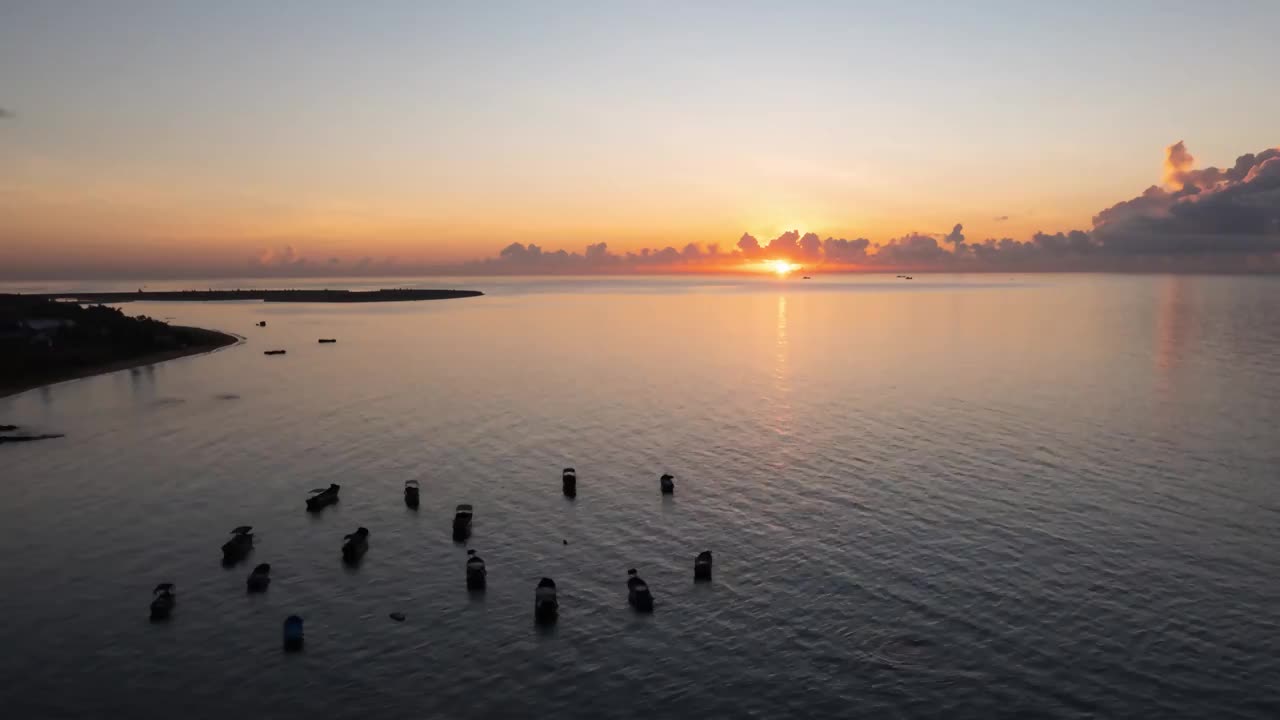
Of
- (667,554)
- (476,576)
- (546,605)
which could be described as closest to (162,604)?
(476,576)

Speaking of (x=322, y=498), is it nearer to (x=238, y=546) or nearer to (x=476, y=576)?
(x=238, y=546)

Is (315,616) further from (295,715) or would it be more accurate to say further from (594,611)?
(594,611)

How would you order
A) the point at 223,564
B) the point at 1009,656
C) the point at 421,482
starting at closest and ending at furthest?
the point at 1009,656
the point at 223,564
the point at 421,482

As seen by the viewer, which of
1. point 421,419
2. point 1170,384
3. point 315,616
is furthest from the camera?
point 1170,384

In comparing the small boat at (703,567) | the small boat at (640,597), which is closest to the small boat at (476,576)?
the small boat at (640,597)

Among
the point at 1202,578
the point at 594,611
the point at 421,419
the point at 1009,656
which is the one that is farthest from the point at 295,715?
the point at 421,419

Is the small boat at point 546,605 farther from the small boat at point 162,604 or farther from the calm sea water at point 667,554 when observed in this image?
the small boat at point 162,604
